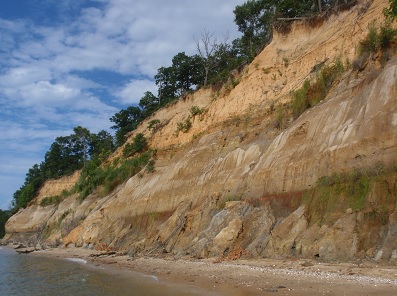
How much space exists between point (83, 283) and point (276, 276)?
820 centimetres

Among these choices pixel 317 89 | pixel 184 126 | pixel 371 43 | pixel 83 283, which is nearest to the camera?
pixel 83 283

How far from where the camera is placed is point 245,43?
4681cm

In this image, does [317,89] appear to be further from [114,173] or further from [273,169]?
[114,173]

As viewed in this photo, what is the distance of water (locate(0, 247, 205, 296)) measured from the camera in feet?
42.2

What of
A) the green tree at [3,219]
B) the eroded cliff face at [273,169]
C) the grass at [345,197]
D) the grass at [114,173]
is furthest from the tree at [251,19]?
the green tree at [3,219]

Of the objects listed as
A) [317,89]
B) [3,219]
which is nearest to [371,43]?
[317,89]

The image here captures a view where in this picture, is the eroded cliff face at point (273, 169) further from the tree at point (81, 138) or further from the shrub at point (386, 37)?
the tree at point (81, 138)

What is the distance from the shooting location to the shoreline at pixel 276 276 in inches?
367

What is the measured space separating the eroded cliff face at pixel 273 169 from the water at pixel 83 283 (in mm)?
3485

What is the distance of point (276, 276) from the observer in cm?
1154

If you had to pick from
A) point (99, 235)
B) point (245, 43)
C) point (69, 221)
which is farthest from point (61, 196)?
point (245, 43)

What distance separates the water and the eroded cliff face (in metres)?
3.48

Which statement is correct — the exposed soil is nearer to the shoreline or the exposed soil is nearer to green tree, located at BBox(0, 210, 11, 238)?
the shoreline

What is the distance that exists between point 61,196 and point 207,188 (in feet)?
122
